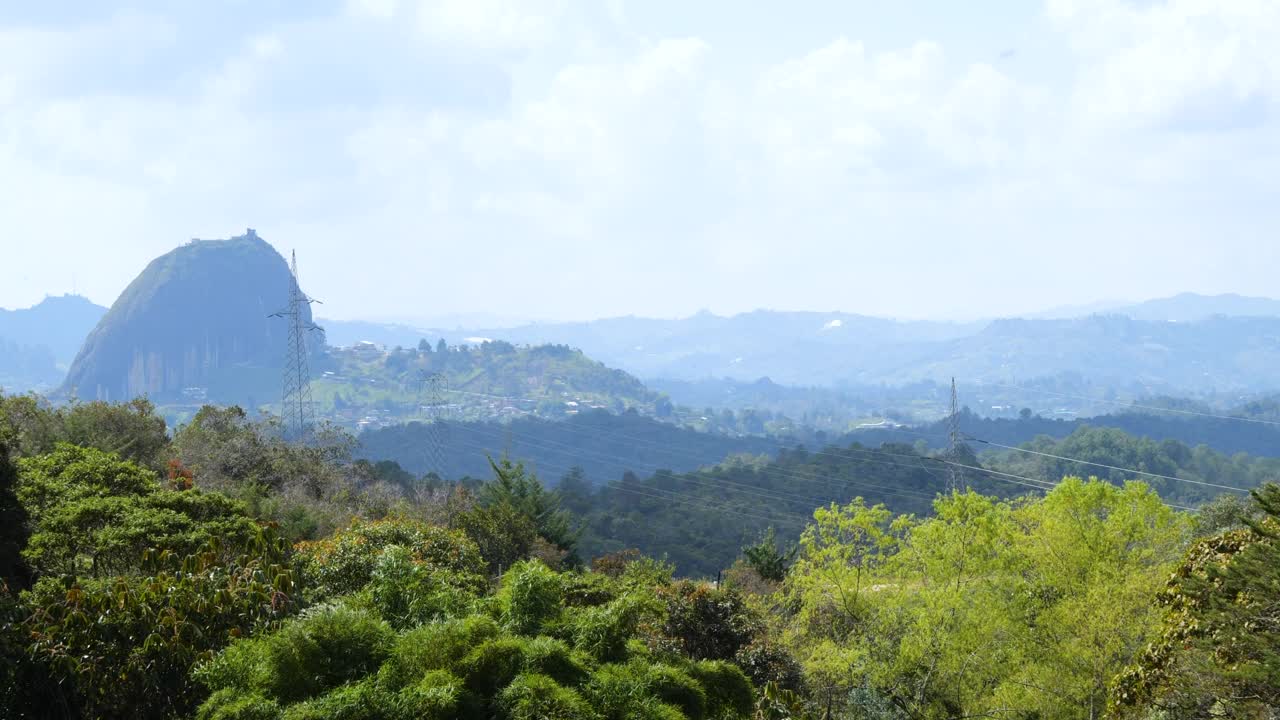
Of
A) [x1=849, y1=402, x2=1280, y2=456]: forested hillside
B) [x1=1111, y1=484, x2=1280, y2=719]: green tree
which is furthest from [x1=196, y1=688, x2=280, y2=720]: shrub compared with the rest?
[x1=849, y1=402, x2=1280, y2=456]: forested hillside

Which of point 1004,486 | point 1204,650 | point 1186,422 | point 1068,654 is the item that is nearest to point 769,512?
point 1004,486

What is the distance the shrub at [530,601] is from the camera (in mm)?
10336

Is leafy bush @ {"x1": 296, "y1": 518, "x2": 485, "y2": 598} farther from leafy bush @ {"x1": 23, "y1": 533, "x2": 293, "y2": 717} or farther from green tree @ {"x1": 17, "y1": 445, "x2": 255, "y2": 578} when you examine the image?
leafy bush @ {"x1": 23, "y1": 533, "x2": 293, "y2": 717}

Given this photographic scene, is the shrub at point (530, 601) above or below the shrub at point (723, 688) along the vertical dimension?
above

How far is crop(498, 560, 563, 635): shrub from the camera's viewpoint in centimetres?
1034

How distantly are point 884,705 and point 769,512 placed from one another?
8452 cm

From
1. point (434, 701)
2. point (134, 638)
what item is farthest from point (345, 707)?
point (134, 638)

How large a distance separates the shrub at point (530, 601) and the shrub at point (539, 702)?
1708 mm

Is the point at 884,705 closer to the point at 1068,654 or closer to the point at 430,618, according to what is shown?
the point at 1068,654

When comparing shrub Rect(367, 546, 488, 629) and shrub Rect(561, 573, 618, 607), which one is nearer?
shrub Rect(367, 546, 488, 629)

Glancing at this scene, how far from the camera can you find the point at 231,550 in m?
14.2

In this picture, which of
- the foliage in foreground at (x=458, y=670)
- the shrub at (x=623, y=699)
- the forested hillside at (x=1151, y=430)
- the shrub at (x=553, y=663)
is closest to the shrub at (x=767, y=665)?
the foliage in foreground at (x=458, y=670)

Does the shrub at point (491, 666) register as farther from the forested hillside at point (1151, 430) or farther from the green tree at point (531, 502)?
the forested hillside at point (1151, 430)

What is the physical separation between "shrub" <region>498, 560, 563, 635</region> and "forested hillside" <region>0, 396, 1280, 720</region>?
3 centimetres
